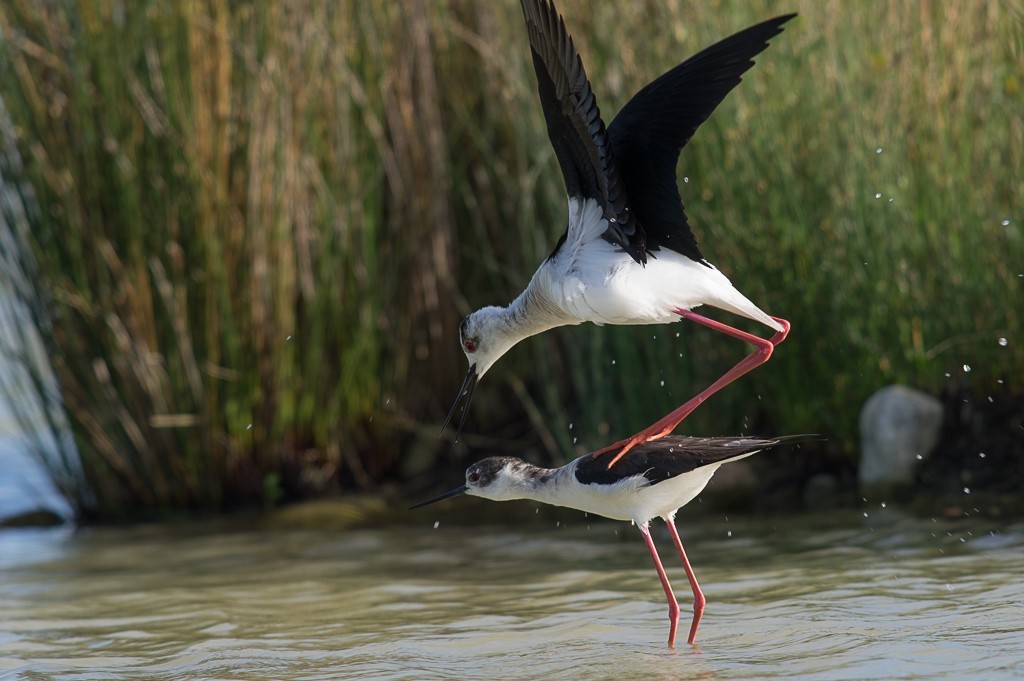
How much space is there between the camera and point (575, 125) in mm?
3887

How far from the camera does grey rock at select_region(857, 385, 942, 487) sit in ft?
19.5

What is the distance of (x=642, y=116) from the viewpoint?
4242 mm

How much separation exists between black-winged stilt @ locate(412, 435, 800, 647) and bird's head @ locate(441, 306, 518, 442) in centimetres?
46

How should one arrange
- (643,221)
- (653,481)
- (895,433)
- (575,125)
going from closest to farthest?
(575,125)
(653,481)
(643,221)
(895,433)

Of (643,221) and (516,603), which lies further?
(516,603)

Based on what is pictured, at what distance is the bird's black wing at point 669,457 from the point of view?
13.5 ft

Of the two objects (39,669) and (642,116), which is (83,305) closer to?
(39,669)

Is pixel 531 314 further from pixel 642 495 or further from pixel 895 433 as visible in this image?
pixel 895 433

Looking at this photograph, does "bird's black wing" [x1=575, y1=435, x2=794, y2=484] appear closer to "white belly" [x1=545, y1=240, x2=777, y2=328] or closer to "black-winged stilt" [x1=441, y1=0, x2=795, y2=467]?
"black-winged stilt" [x1=441, y1=0, x2=795, y2=467]

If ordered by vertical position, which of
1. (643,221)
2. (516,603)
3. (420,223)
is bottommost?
(516,603)

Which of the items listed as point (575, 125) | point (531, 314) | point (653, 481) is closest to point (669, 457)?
point (653, 481)

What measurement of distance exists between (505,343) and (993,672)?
194 centimetres

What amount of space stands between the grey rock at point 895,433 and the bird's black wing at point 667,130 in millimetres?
1959

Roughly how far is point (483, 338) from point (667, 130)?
1.04 meters
